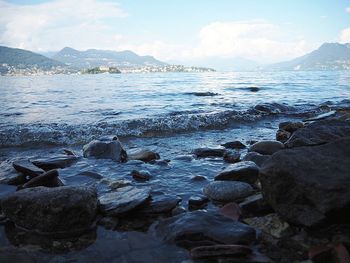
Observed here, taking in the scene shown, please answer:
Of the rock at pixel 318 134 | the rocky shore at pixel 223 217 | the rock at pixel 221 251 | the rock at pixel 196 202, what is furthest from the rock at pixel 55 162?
the rock at pixel 318 134

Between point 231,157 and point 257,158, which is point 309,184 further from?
point 231,157

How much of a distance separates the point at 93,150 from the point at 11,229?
427 cm

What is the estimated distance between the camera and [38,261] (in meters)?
3.80

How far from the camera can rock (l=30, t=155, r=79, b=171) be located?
24.8 feet

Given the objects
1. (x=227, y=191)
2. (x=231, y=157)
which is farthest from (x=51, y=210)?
(x=231, y=157)

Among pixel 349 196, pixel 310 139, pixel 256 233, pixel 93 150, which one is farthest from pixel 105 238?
pixel 310 139

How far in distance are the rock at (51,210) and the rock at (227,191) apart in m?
2.03

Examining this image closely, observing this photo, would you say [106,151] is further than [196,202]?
Yes

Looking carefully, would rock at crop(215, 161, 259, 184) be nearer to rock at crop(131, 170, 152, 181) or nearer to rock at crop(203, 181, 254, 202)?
rock at crop(203, 181, 254, 202)

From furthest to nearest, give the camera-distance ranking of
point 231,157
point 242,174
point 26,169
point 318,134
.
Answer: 1. point 231,157
2. point 318,134
3. point 26,169
4. point 242,174

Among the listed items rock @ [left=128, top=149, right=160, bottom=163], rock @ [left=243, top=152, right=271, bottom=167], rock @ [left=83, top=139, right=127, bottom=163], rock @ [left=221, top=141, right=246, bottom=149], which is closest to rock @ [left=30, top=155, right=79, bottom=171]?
rock @ [left=83, top=139, right=127, bottom=163]

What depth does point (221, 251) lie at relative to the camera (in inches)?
145

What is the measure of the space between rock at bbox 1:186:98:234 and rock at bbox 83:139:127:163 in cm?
353

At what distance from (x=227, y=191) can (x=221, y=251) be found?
2025 mm
